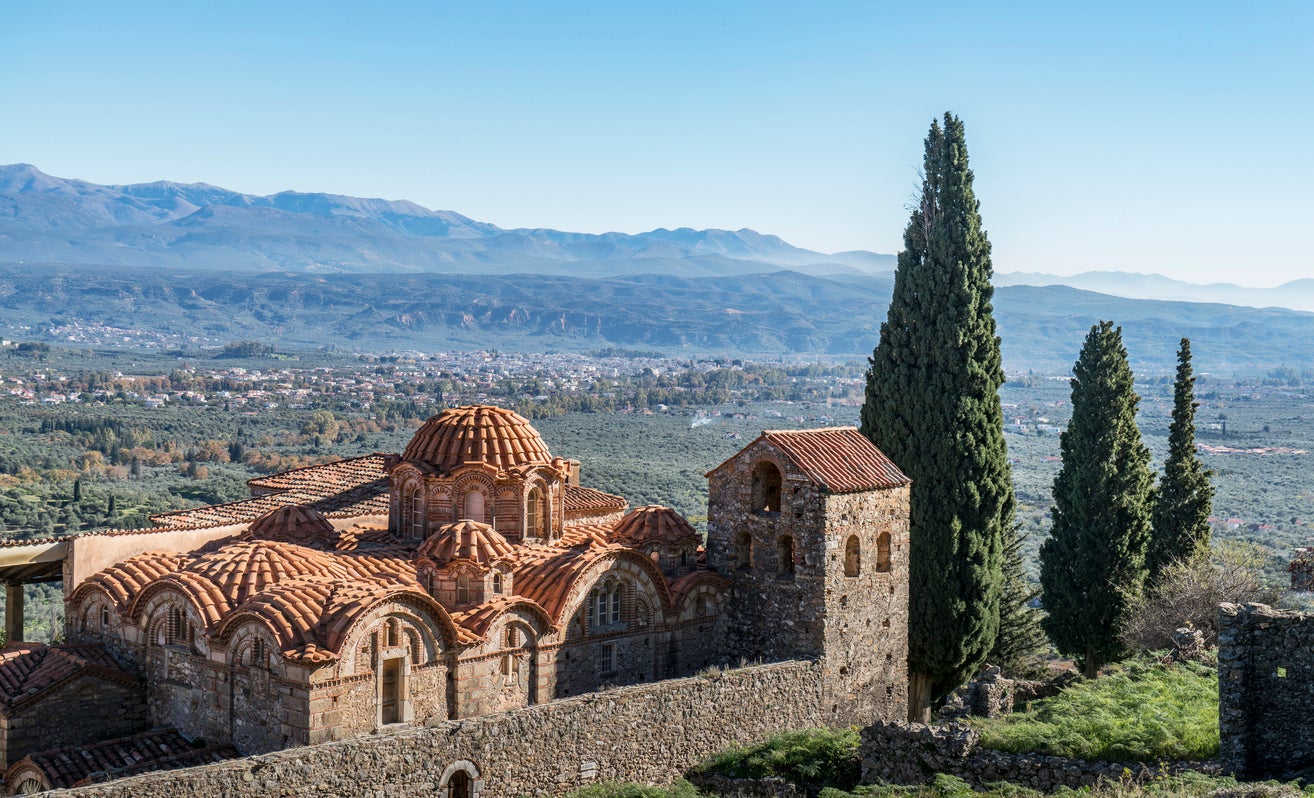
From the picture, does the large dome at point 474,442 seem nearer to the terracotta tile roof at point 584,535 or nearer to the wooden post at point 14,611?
the terracotta tile roof at point 584,535

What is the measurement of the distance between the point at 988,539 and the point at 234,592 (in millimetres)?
16596

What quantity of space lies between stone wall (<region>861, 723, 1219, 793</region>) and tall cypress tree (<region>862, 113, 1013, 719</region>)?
28.0 feet

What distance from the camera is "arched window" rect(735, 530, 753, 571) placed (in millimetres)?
26625

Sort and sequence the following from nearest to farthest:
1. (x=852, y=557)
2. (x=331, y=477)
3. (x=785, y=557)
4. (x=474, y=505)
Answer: (x=852, y=557), (x=785, y=557), (x=474, y=505), (x=331, y=477)

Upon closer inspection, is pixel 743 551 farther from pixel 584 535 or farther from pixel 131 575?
pixel 131 575

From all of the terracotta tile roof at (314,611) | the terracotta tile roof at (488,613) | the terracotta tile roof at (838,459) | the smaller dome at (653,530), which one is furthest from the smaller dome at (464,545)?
the terracotta tile roof at (838,459)

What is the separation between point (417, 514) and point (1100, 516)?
673 inches

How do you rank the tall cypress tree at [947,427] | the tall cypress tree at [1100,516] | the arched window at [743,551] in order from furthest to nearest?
the tall cypress tree at [1100,516], the tall cypress tree at [947,427], the arched window at [743,551]

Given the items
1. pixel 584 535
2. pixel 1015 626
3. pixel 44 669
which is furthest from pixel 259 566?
pixel 1015 626

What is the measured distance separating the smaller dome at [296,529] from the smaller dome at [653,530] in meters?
5.92

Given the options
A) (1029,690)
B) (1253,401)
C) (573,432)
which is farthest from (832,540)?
(1253,401)

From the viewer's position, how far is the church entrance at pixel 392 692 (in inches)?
842

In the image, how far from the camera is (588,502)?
33281mm

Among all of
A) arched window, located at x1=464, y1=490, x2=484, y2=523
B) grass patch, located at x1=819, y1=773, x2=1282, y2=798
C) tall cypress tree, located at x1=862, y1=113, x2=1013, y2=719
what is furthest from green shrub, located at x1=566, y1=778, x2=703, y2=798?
tall cypress tree, located at x1=862, y1=113, x2=1013, y2=719
